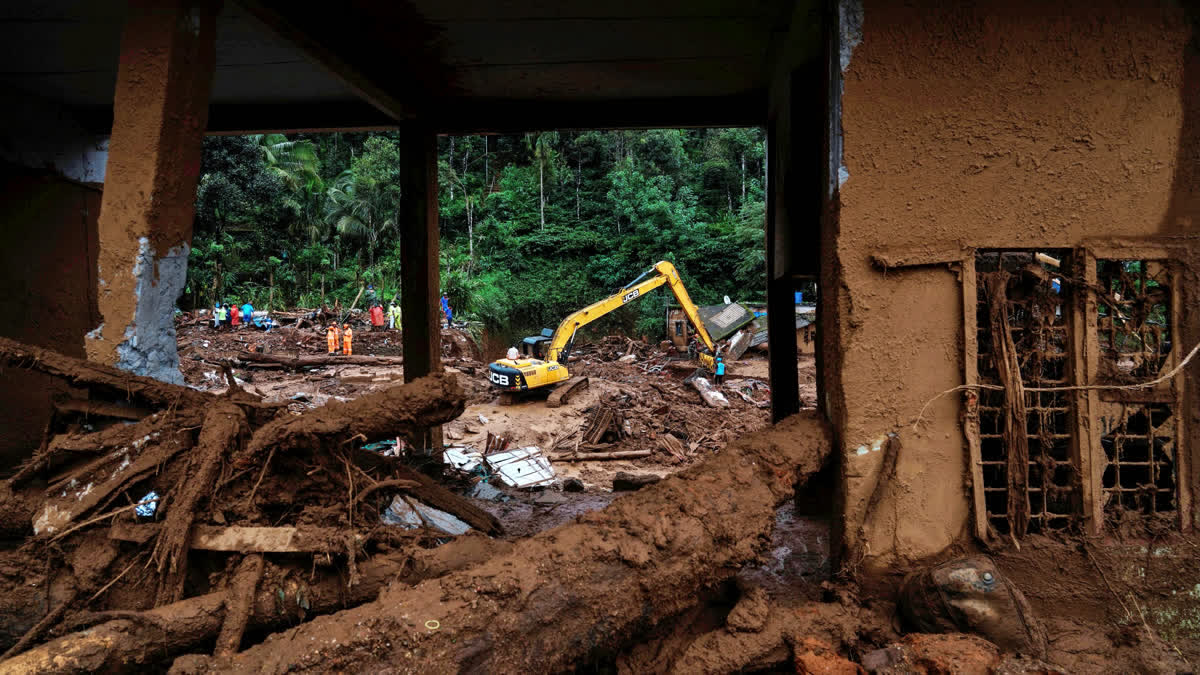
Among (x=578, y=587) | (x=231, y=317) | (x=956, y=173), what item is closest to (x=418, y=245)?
(x=578, y=587)

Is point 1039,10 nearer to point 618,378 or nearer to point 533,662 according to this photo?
point 533,662

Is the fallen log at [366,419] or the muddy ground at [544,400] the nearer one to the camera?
the fallen log at [366,419]

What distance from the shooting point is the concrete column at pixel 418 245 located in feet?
20.2

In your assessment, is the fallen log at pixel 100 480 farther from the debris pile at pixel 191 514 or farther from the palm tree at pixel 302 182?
A: the palm tree at pixel 302 182

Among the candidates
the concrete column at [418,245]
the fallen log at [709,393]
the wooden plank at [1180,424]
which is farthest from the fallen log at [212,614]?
the fallen log at [709,393]

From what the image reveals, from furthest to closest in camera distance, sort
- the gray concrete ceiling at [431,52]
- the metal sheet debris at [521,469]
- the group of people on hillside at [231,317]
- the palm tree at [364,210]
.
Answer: the palm tree at [364,210]
the group of people on hillside at [231,317]
the metal sheet debris at [521,469]
the gray concrete ceiling at [431,52]

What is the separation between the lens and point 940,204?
316cm

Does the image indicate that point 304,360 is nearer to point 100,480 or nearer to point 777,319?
point 777,319

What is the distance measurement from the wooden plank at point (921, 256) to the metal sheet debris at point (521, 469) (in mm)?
4995

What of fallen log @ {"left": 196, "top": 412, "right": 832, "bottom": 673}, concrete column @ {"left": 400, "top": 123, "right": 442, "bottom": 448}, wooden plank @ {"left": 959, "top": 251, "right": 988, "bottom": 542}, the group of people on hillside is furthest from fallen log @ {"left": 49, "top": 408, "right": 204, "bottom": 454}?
the group of people on hillside

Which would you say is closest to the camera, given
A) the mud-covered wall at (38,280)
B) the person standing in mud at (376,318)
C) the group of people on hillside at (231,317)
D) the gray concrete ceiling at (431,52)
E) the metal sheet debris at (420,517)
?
the metal sheet debris at (420,517)

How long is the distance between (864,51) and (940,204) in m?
0.88

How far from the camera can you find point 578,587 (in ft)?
8.52

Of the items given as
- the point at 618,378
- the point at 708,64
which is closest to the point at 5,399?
the point at 708,64
